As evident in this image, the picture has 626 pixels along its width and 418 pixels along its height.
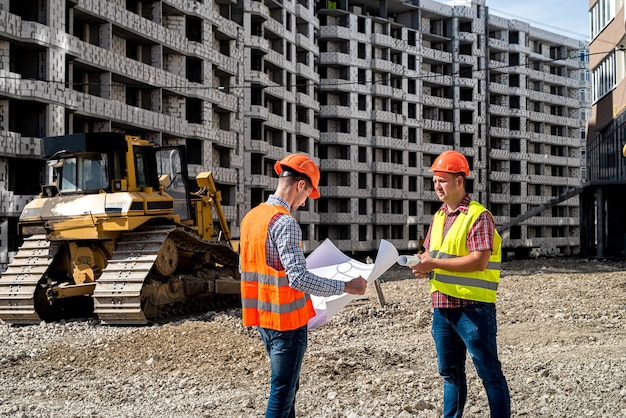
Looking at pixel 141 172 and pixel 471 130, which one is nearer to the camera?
pixel 141 172

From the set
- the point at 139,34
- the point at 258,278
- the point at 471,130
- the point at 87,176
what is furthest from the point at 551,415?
the point at 471,130

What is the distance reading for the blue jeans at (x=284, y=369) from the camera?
4.50m

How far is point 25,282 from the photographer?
13.5 metres

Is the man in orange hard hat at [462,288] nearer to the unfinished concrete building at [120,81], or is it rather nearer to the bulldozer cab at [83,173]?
the bulldozer cab at [83,173]

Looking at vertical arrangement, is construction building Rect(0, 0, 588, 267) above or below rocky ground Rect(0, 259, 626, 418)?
above

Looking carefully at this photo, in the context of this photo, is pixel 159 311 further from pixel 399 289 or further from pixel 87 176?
pixel 399 289

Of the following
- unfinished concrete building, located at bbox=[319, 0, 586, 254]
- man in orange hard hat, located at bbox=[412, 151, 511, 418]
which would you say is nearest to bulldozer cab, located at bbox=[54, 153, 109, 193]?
man in orange hard hat, located at bbox=[412, 151, 511, 418]

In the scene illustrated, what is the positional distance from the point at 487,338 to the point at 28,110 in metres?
26.8

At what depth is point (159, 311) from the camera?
13953 millimetres

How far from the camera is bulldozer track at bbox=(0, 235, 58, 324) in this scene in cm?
1334

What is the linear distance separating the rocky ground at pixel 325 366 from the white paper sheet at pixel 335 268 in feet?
4.44

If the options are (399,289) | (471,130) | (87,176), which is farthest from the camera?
(471,130)

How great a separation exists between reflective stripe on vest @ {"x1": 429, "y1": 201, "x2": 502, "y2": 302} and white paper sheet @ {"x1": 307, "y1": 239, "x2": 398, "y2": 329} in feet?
1.10

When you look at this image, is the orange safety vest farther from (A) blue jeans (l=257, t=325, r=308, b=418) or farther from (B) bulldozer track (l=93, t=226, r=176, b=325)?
(B) bulldozer track (l=93, t=226, r=176, b=325)
